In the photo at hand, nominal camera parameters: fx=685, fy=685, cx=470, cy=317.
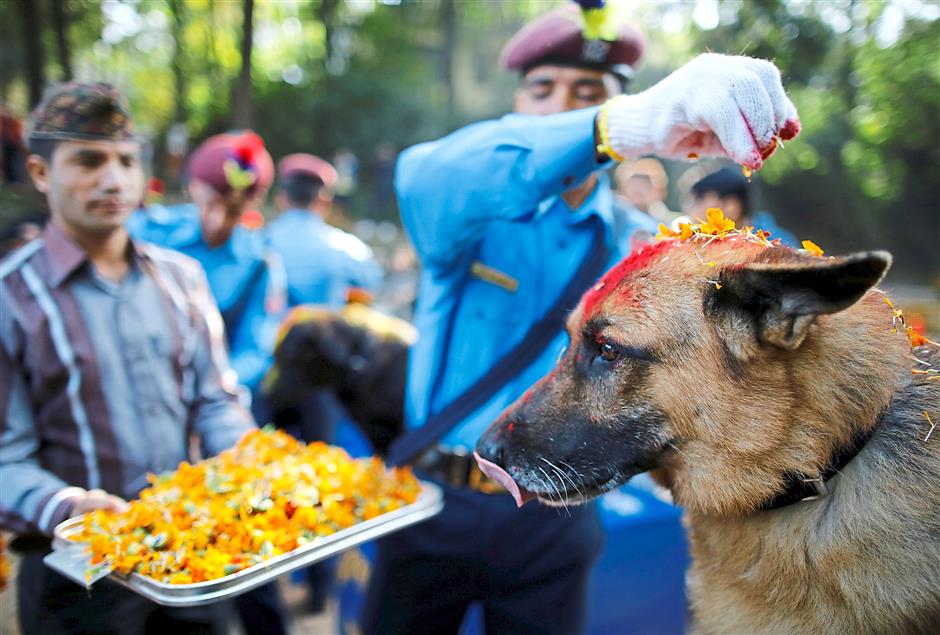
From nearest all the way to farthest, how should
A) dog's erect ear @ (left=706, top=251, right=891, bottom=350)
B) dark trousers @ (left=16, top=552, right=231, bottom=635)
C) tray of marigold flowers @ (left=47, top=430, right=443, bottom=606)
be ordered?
dog's erect ear @ (left=706, top=251, right=891, bottom=350) < tray of marigold flowers @ (left=47, top=430, right=443, bottom=606) < dark trousers @ (left=16, top=552, right=231, bottom=635)

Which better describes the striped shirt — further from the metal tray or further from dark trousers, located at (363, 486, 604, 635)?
dark trousers, located at (363, 486, 604, 635)

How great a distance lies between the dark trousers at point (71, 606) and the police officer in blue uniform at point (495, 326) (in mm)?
864

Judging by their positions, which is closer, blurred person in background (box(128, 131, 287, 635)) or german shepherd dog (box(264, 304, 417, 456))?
german shepherd dog (box(264, 304, 417, 456))

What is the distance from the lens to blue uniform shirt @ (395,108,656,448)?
2312 millimetres

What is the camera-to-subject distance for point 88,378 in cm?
249

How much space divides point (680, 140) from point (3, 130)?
11.0 m

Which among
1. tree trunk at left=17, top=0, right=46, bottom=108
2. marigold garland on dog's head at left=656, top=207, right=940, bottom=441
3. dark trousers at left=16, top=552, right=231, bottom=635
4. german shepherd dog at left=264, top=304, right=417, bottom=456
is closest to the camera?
marigold garland on dog's head at left=656, top=207, right=940, bottom=441

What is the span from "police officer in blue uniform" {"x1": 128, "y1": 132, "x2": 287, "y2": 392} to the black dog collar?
363 cm

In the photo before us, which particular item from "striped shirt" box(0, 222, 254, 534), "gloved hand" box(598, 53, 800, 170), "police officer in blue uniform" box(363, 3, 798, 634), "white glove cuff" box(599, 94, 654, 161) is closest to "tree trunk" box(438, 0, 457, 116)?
"police officer in blue uniform" box(363, 3, 798, 634)

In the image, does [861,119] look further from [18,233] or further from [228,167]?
[18,233]

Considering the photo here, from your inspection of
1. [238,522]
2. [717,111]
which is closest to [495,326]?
[238,522]

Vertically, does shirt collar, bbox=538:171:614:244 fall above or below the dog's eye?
above

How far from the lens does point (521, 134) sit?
7.30 feet

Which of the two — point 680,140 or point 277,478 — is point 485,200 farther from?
point 277,478
